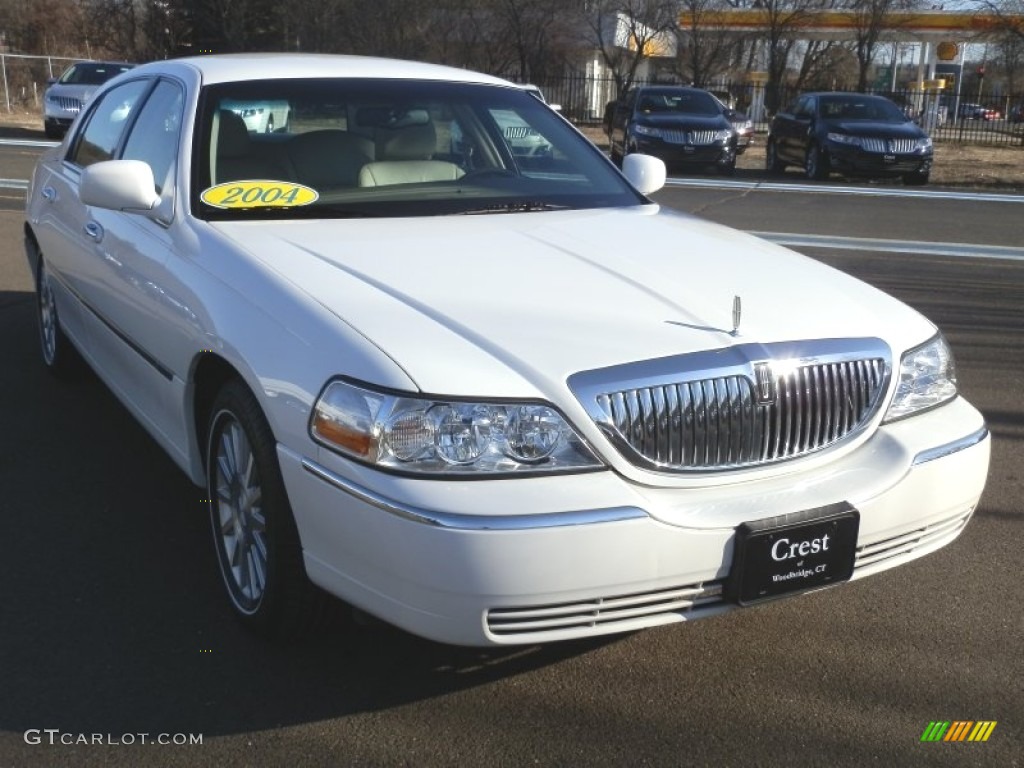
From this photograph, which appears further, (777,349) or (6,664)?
(6,664)

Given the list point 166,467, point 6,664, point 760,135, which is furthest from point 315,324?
point 760,135

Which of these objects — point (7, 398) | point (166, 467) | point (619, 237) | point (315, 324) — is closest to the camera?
point (315, 324)

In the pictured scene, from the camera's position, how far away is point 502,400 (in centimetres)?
289

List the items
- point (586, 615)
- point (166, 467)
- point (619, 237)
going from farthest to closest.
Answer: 1. point (166, 467)
2. point (619, 237)
3. point (586, 615)

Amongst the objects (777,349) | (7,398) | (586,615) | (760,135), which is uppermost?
(777,349)

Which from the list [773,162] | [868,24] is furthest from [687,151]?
[868,24]

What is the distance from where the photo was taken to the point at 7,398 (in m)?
6.00

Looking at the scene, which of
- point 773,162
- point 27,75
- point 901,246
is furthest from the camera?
point 27,75

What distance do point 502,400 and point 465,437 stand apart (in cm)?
12

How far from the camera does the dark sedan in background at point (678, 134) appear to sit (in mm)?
20844

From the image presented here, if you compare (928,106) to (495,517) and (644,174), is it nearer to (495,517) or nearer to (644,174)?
(644,174)

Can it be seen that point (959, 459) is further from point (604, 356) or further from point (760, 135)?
point (760, 135)

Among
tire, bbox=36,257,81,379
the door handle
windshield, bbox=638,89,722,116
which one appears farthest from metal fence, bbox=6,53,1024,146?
the door handle

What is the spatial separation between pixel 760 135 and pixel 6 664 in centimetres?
3605
